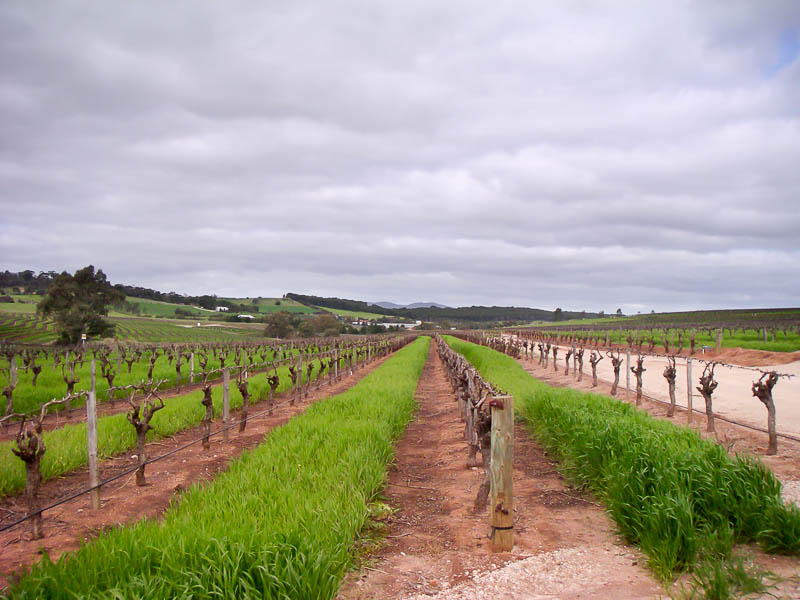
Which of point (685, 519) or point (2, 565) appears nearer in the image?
point (685, 519)

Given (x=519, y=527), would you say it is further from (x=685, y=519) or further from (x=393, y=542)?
(x=685, y=519)

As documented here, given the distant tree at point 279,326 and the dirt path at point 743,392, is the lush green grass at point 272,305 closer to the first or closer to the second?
the distant tree at point 279,326

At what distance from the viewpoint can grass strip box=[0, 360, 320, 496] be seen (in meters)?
7.04

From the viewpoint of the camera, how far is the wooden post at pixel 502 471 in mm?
4793

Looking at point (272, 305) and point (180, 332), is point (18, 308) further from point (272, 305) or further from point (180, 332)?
point (272, 305)

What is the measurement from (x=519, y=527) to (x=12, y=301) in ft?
359

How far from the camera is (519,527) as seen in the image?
565cm

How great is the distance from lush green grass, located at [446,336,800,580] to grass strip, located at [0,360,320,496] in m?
7.47

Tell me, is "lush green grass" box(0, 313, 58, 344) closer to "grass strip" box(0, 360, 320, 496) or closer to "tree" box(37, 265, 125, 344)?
"tree" box(37, 265, 125, 344)

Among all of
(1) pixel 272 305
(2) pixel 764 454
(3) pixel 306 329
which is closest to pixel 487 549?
(2) pixel 764 454

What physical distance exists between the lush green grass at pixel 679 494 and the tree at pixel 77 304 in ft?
179

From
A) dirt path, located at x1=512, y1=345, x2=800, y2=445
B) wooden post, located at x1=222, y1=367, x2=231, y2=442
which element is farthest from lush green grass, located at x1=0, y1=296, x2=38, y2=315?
dirt path, located at x1=512, y1=345, x2=800, y2=445

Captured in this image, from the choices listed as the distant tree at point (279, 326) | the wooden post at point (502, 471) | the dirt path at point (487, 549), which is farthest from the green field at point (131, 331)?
the wooden post at point (502, 471)

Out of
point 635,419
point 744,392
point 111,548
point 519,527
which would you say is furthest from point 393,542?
point 744,392
